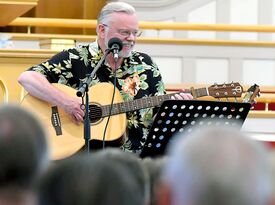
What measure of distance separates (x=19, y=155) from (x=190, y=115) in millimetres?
2795

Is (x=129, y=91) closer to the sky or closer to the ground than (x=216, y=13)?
closer to the ground

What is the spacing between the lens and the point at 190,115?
4.38 metres

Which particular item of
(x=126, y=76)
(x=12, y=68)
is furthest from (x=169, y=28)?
(x=126, y=76)

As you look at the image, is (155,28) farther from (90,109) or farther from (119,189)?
(119,189)

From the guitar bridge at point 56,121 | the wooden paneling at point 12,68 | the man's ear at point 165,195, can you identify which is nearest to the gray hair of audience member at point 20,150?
the man's ear at point 165,195

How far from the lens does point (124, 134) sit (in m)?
4.99

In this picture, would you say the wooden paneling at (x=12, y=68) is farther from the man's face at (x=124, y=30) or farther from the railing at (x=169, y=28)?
the railing at (x=169, y=28)

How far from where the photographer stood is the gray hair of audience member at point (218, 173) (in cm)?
149

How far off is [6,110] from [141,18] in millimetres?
7569

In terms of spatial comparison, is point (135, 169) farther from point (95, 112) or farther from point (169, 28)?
point (169, 28)

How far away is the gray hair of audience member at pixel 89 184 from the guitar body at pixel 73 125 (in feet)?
10.7

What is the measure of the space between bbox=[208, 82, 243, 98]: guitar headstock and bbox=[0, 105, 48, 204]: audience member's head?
339 centimetres

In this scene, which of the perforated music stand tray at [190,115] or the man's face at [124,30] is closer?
the perforated music stand tray at [190,115]

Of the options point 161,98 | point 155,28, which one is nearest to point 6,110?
point 161,98
